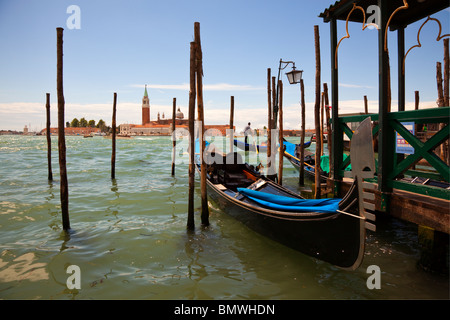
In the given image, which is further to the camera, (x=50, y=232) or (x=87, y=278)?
(x=50, y=232)

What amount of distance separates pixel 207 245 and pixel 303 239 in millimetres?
1449

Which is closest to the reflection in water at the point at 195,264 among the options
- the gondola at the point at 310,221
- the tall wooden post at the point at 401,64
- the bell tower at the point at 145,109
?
the gondola at the point at 310,221

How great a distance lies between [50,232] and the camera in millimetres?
4848

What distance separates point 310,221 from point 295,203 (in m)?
0.44

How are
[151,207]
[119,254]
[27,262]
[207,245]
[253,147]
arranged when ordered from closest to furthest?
[27,262]
[119,254]
[207,245]
[151,207]
[253,147]

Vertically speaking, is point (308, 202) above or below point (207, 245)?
above

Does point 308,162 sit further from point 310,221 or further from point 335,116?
point 310,221

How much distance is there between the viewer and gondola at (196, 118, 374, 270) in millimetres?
2820

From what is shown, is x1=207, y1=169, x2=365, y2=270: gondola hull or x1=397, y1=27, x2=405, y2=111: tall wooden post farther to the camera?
x1=397, y1=27, x2=405, y2=111: tall wooden post

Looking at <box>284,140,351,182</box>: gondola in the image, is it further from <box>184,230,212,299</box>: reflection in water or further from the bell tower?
the bell tower

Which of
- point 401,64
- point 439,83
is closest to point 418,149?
point 401,64

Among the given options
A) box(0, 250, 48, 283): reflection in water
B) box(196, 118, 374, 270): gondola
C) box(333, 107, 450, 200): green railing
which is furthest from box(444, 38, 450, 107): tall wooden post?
box(0, 250, 48, 283): reflection in water
